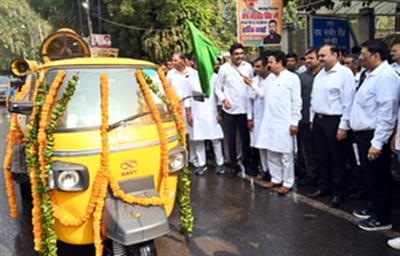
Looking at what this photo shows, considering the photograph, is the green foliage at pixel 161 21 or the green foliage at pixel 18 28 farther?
the green foliage at pixel 18 28

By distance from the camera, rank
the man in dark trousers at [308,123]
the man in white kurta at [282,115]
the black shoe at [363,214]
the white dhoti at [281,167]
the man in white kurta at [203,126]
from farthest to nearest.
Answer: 1. the man in white kurta at [203,126]
2. the man in dark trousers at [308,123]
3. the white dhoti at [281,167]
4. the man in white kurta at [282,115]
5. the black shoe at [363,214]

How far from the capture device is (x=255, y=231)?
4508mm

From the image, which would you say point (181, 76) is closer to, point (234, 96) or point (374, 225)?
point (234, 96)

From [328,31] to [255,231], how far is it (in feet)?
20.7

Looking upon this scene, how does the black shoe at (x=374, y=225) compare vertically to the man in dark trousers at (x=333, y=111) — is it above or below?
below

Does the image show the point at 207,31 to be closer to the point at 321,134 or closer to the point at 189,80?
the point at 189,80

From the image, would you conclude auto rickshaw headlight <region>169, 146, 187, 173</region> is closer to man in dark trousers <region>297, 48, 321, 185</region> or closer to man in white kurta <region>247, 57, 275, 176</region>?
man in white kurta <region>247, 57, 275, 176</region>

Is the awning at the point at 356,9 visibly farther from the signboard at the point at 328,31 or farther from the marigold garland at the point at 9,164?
the marigold garland at the point at 9,164

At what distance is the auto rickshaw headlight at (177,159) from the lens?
150 inches

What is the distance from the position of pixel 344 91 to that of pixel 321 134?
623 mm

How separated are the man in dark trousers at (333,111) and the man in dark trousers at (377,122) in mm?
407

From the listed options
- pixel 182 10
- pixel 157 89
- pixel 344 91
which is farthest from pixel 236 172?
pixel 182 10

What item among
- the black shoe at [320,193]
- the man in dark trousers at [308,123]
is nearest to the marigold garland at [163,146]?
the black shoe at [320,193]

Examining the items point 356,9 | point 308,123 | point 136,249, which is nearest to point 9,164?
point 136,249
